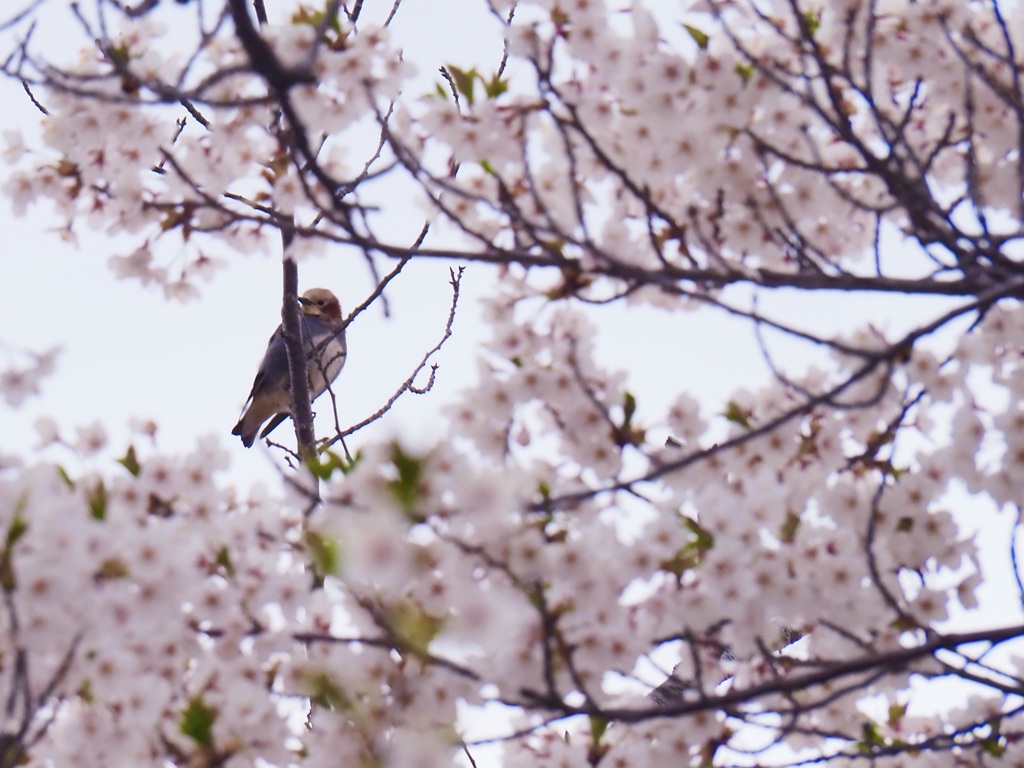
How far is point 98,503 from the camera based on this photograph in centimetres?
258

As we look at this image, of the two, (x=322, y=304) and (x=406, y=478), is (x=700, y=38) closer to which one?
(x=406, y=478)

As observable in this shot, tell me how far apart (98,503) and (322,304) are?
8.23 metres

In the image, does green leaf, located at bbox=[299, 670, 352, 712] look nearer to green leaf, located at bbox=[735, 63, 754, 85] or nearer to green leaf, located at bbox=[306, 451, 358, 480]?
green leaf, located at bbox=[306, 451, 358, 480]

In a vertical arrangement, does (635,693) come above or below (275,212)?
below

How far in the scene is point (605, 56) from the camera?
118 inches

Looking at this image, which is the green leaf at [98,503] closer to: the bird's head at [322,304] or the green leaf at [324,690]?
the green leaf at [324,690]

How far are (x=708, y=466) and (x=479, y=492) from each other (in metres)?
0.80


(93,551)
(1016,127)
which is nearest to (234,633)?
(93,551)

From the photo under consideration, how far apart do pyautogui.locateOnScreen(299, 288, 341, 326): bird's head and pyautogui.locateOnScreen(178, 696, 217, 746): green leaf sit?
7925mm

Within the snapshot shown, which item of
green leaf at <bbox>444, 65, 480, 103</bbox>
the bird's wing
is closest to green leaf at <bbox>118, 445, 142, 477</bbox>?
green leaf at <bbox>444, 65, 480, 103</bbox>

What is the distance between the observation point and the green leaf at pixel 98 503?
8.43ft

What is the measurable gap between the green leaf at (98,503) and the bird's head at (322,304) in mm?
7855

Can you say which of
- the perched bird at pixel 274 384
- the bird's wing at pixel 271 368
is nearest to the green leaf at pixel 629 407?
the perched bird at pixel 274 384

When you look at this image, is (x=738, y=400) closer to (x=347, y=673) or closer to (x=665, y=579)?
(x=665, y=579)
